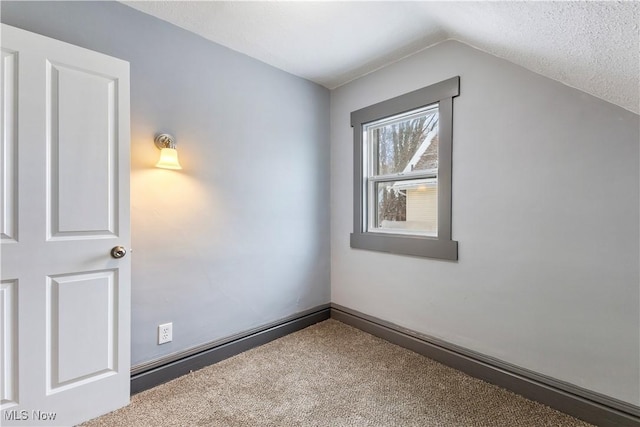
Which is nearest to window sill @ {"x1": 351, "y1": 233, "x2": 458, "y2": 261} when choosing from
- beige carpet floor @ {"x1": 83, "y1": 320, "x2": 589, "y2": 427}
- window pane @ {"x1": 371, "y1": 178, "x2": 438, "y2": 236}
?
window pane @ {"x1": 371, "y1": 178, "x2": 438, "y2": 236}

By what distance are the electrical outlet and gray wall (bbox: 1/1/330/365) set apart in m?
0.04

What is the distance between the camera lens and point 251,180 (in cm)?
233

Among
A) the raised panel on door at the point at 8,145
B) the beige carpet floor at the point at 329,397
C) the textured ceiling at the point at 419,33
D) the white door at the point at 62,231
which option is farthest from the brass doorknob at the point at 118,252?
the textured ceiling at the point at 419,33

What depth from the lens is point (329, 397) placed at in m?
1.71

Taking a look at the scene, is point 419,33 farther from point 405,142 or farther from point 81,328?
point 81,328

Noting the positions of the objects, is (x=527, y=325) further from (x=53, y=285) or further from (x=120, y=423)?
(x=53, y=285)

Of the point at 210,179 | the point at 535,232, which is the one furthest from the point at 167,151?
the point at 535,232

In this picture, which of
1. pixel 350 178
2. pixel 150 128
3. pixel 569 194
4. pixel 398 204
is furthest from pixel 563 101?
pixel 150 128

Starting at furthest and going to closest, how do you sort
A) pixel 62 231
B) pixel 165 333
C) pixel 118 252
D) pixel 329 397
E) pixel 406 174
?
pixel 406 174
pixel 165 333
pixel 329 397
pixel 118 252
pixel 62 231

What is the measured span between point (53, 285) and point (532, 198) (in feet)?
8.58

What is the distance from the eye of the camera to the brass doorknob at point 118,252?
1561mm

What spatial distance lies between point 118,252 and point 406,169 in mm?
2113

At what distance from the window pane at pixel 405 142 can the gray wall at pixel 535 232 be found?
224 millimetres

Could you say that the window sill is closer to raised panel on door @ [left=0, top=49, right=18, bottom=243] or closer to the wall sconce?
the wall sconce
